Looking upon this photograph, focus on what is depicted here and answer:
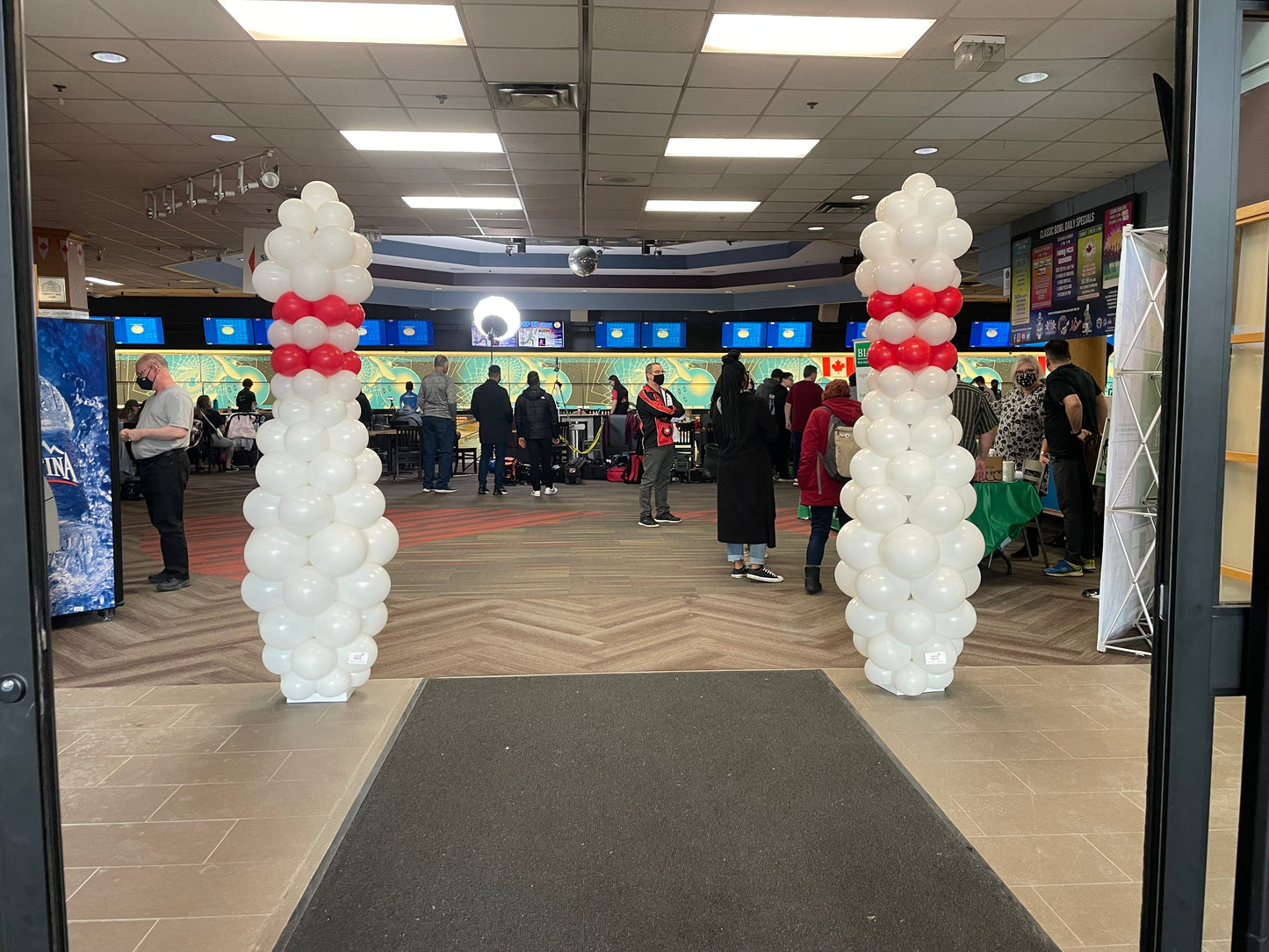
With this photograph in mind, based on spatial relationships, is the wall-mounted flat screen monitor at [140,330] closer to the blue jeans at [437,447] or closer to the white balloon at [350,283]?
the blue jeans at [437,447]

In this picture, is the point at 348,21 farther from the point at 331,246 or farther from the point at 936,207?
the point at 936,207

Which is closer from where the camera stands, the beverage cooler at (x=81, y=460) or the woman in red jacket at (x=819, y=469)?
the beverage cooler at (x=81, y=460)

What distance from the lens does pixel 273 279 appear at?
3.51m

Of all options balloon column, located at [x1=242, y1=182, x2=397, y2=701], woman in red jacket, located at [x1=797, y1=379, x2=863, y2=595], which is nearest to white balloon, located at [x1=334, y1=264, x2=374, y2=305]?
balloon column, located at [x1=242, y1=182, x2=397, y2=701]

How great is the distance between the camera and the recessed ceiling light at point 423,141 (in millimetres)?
6629

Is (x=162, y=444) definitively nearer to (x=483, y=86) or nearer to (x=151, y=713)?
(x=151, y=713)

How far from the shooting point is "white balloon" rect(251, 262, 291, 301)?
350cm

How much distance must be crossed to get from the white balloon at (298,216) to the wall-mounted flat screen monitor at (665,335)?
44.1 ft

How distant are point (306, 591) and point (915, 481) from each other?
8.24ft

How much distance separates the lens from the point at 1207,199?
1.07 m

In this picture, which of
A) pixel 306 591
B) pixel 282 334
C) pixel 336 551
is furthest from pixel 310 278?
pixel 306 591

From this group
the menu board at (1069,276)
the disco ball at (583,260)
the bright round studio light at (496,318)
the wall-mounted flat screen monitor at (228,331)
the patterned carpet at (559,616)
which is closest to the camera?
the patterned carpet at (559,616)

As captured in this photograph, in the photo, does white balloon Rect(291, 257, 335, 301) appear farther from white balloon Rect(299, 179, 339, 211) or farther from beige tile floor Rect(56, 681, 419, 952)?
beige tile floor Rect(56, 681, 419, 952)

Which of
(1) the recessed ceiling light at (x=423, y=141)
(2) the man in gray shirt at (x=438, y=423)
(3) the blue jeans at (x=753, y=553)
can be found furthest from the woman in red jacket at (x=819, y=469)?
(2) the man in gray shirt at (x=438, y=423)
